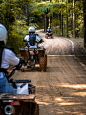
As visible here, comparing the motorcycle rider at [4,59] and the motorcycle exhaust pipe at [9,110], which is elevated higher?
the motorcycle rider at [4,59]

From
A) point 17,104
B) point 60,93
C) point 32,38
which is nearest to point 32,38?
point 32,38

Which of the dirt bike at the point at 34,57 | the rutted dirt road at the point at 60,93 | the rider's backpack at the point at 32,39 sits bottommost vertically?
the rutted dirt road at the point at 60,93

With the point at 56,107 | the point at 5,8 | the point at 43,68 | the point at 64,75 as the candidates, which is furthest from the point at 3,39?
the point at 5,8

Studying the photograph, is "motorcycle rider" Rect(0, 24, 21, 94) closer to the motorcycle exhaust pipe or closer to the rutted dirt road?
the motorcycle exhaust pipe

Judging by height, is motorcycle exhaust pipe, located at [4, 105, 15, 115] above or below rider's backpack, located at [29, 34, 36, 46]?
below

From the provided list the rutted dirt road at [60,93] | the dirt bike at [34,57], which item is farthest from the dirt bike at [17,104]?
the dirt bike at [34,57]

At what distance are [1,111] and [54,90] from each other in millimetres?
3843

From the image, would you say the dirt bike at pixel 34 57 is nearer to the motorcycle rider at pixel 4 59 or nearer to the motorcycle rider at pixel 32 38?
the motorcycle rider at pixel 32 38

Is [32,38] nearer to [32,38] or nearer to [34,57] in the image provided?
[32,38]

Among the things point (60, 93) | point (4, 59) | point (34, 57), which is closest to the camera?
point (4, 59)

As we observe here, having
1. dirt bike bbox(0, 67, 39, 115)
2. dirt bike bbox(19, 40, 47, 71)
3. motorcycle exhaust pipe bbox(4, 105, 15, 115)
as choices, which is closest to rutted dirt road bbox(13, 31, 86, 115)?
dirt bike bbox(19, 40, 47, 71)

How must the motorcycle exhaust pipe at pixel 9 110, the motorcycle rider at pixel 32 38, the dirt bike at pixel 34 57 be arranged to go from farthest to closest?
the motorcycle rider at pixel 32 38 < the dirt bike at pixel 34 57 < the motorcycle exhaust pipe at pixel 9 110

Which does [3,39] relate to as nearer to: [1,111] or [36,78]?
[1,111]

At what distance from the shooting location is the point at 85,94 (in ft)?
20.6
